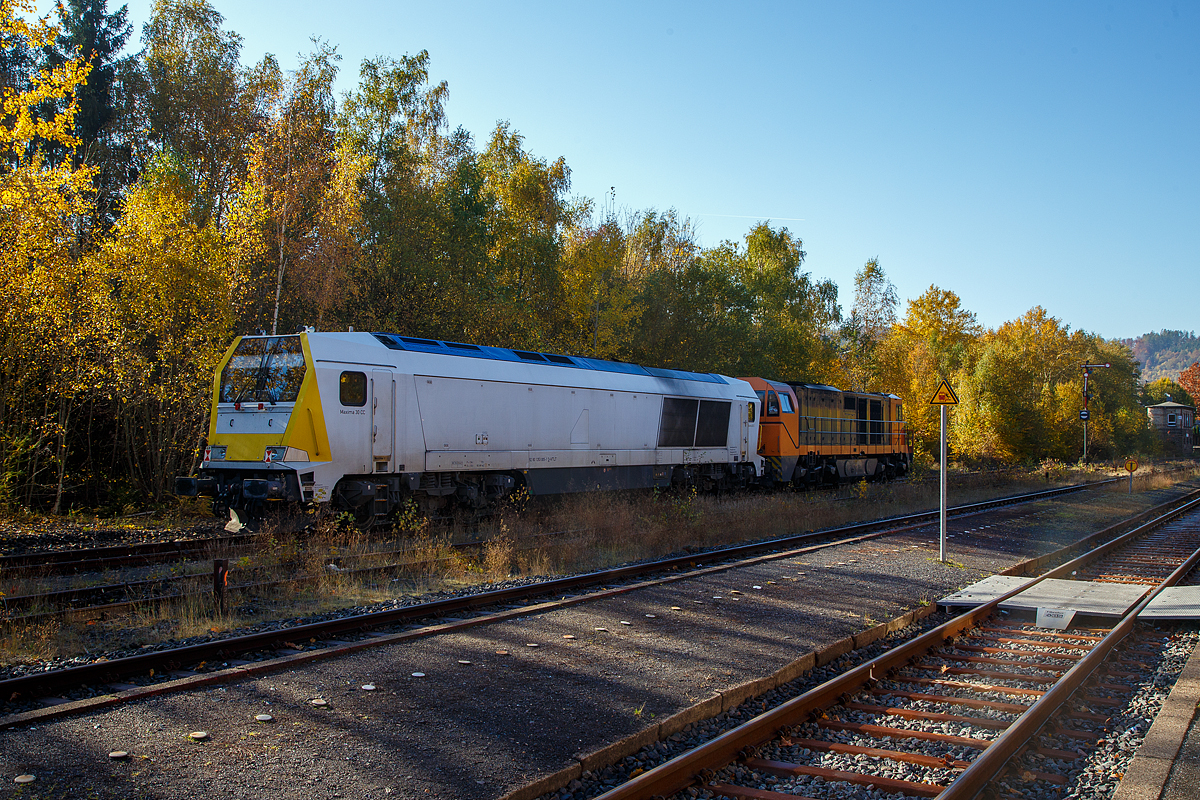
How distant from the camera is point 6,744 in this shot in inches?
173

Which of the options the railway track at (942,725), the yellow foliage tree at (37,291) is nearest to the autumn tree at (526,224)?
the yellow foliage tree at (37,291)

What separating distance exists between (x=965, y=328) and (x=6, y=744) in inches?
2628

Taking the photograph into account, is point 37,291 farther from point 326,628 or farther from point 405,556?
point 326,628

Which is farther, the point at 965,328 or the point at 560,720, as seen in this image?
the point at 965,328

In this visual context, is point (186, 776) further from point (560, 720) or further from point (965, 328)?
point (965, 328)

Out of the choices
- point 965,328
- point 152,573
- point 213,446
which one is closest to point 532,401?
point 213,446

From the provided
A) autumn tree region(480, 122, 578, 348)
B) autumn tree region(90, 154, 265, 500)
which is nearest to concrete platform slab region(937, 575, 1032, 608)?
autumn tree region(90, 154, 265, 500)

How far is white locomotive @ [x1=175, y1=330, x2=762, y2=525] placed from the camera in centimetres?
1210

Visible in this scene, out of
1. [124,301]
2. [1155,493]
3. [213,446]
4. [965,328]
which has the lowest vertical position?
[1155,493]

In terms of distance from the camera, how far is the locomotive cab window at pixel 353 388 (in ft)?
40.5

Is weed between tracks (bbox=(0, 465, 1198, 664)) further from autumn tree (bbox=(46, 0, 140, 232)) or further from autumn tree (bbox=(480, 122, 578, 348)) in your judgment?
autumn tree (bbox=(46, 0, 140, 232))

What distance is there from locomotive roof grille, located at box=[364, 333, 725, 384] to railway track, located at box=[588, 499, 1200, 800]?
9.48 meters

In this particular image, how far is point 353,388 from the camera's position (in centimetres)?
1248

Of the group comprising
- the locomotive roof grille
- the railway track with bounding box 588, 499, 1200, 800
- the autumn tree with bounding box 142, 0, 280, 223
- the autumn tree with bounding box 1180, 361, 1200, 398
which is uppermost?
the autumn tree with bounding box 142, 0, 280, 223
